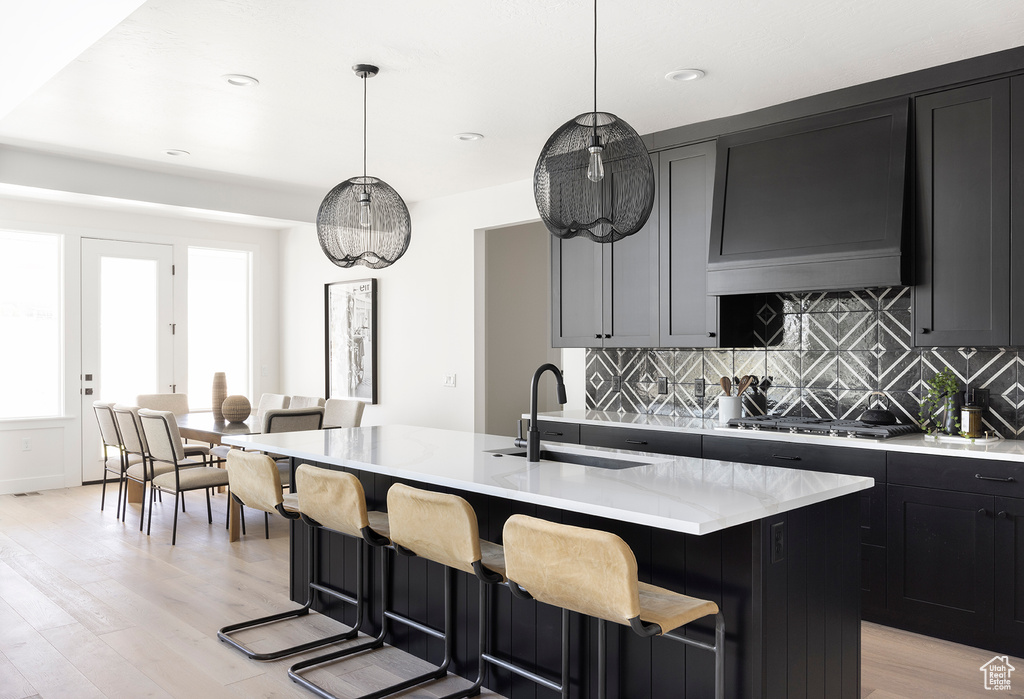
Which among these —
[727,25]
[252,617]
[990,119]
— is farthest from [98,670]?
[990,119]

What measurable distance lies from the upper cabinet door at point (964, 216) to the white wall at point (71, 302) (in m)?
6.57

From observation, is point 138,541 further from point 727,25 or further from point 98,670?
point 727,25

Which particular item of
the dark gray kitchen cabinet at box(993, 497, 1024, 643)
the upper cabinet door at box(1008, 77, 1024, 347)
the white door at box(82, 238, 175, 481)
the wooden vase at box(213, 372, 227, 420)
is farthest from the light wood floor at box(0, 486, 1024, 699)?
the white door at box(82, 238, 175, 481)

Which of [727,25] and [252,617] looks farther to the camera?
[252,617]

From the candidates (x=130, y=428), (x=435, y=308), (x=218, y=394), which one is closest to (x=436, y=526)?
(x=130, y=428)

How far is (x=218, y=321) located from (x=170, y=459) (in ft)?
10.00

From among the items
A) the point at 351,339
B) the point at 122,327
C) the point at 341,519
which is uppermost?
the point at 122,327

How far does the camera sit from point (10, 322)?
661 cm

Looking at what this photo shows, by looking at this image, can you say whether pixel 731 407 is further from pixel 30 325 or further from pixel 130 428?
pixel 30 325

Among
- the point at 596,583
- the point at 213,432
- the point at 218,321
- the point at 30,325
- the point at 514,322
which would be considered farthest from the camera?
the point at 218,321

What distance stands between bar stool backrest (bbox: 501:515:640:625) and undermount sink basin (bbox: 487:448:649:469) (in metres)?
0.83

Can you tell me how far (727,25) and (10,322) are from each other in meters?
6.45

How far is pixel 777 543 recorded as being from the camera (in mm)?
2184

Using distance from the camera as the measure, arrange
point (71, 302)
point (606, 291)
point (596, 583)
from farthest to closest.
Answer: point (71, 302), point (606, 291), point (596, 583)
